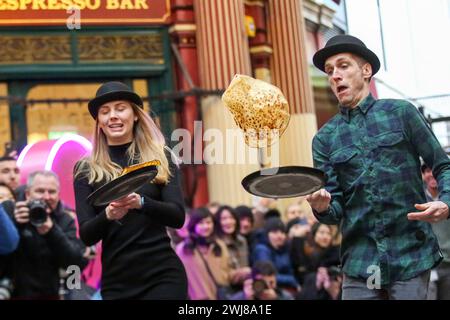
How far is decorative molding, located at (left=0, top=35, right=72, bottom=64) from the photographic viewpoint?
5.07 m

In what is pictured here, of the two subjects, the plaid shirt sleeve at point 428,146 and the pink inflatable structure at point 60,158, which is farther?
the pink inflatable structure at point 60,158

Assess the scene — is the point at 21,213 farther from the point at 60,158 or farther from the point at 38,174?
the point at 60,158

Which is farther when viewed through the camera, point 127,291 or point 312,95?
point 312,95

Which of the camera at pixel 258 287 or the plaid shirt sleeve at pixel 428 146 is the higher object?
the plaid shirt sleeve at pixel 428 146

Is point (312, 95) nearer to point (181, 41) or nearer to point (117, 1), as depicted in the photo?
point (117, 1)

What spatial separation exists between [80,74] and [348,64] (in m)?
2.81

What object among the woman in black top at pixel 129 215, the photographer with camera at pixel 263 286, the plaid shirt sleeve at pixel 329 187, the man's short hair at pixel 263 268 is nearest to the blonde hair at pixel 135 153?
the woman in black top at pixel 129 215

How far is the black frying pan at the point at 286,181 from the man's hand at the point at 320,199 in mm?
12

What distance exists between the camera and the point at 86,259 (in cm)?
379

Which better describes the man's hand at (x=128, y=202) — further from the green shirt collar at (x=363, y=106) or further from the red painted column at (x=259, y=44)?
the red painted column at (x=259, y=44)

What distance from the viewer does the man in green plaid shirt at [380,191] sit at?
2.48 metres

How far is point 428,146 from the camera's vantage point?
2.47m

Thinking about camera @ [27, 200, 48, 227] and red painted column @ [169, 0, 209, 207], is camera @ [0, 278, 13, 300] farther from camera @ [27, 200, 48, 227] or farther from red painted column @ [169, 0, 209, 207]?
red painted column @ [169, 0, 209, 207]

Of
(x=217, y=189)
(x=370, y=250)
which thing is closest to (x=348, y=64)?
(x=370, y=250)
